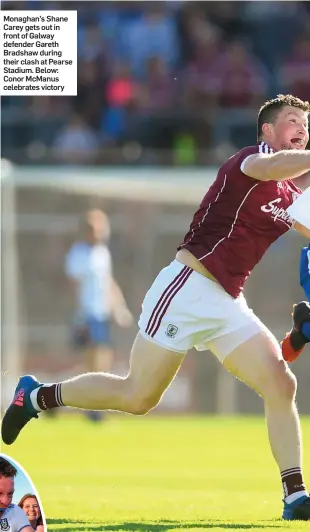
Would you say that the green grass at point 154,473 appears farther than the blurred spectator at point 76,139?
No

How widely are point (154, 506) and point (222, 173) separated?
2013mm

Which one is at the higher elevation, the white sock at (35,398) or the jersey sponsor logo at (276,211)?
the jersey sponsor logo at (276,211)

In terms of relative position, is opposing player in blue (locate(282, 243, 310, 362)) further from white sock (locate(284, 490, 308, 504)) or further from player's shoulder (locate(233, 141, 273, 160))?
white sock (locate(284, 490, 308, 504))

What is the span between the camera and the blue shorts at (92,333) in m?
15.3

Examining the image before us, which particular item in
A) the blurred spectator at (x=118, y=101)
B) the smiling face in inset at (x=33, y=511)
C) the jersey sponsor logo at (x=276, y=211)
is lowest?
the smiling face in inset at (x=33, y=511)

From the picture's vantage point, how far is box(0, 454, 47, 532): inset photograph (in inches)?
204

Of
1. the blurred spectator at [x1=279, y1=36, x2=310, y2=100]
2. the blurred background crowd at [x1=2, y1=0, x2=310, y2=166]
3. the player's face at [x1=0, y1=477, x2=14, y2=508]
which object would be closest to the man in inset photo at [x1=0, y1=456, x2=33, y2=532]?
the player's face at [x1=0, y1=477, x2=14, y2=508]

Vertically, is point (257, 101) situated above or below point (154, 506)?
above

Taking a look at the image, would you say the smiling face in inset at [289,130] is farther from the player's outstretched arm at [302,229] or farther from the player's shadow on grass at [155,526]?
the player's shadow on grass at [155,526]

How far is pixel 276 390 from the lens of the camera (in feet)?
22.0

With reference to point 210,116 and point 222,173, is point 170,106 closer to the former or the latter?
point 210,116

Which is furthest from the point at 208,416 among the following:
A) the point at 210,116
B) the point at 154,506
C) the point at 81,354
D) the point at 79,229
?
the point at 154,506

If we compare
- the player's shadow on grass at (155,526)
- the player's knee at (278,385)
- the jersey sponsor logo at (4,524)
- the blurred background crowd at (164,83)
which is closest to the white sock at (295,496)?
the player's shadow on grass at (155,526)

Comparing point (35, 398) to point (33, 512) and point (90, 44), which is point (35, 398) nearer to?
point (33, 512)
